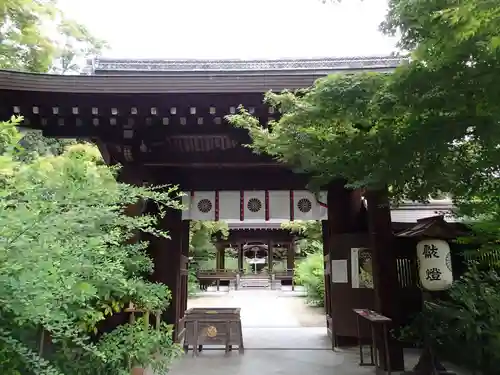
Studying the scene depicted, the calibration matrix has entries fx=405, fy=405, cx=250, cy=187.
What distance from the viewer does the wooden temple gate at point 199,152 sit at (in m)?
4.96

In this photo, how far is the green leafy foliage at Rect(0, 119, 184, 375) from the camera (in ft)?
6.48

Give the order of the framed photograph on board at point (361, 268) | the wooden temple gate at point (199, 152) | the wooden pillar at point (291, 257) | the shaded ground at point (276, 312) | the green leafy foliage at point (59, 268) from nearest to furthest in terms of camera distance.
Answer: the green leafy foliage at point (59, 268)
the wooden temple gate at point (199, 152)
the framed photograph on board at point (361, 268)
the shaded ground at point (276, 312)
the wooden pillar at point (291, 257)

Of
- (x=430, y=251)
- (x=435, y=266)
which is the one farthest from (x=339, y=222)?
(x=435, y=266)

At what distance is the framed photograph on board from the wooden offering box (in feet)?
7.38

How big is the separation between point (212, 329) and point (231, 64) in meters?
7.19

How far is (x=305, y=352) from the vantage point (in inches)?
282

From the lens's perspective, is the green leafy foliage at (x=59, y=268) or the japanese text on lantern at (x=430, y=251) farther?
the japanese text on lantern at (x=430, y=251)

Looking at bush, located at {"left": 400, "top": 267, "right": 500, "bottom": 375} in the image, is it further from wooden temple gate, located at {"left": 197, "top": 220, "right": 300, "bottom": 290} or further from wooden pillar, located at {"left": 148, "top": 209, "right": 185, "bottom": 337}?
wooden temple gate, located at {"left": 197, "top": 220, "right": 300, "bottom": 290}

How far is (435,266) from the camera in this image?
5500mm

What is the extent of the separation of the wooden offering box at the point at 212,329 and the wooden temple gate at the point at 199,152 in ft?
2.01

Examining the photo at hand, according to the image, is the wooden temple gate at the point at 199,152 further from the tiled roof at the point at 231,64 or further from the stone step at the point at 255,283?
the stone step at the point at 255,283

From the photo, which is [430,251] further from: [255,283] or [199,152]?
[255,283]

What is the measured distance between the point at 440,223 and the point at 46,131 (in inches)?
220

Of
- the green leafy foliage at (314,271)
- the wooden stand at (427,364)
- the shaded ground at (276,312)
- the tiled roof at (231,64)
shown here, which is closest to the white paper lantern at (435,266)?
the wooden stand at (427,364)
